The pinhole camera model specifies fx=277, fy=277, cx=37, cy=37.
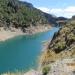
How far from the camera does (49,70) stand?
18.1 meters

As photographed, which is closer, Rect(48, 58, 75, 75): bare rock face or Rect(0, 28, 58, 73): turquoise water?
Rect(48, 58, 75, 75): bare rock face

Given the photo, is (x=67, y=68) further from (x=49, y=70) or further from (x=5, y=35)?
(x=5, y=35)

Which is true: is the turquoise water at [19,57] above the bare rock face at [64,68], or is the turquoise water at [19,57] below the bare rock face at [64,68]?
below

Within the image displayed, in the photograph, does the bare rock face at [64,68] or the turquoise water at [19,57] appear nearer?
the bare rock face at [64,68]

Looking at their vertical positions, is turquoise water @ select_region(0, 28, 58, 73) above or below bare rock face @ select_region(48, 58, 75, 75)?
below

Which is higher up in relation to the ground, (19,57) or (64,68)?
(64,68)

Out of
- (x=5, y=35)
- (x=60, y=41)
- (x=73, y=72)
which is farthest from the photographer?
(x=5, y=35)

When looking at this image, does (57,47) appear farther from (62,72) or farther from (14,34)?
(14,34)

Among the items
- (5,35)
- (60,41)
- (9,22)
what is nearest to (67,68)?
Result: (60,41)

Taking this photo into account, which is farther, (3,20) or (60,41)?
(3,20)

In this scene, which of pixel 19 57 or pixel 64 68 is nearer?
pixel 64 68

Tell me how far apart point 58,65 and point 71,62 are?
1.01m

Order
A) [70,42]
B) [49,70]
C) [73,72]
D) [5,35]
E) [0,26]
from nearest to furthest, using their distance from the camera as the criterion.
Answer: [73,72] → [49,70] → [70,42] → [5,35] → [0,26]

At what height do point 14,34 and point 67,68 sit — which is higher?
point 67,68
